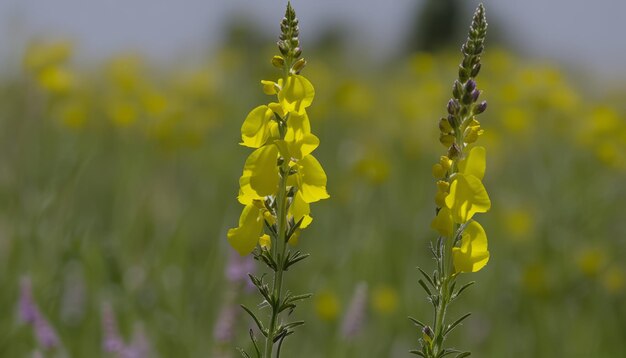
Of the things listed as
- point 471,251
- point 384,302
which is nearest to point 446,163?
point 471,251

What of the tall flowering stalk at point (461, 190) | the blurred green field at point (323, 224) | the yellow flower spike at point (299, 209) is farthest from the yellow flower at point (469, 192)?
the blurred green field at point (323, 224)

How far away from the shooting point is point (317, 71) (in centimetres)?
838

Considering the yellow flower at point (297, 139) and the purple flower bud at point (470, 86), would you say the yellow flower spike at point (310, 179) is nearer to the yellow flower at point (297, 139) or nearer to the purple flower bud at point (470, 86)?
the yellow flower at point (297, 139)

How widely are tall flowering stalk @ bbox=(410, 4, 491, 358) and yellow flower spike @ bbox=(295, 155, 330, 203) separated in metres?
0.17

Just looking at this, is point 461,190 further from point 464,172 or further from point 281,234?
point 281,234

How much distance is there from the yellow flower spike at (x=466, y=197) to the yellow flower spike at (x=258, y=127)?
27cm

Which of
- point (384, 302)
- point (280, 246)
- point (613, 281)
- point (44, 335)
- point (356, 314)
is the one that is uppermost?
point (613, 281)

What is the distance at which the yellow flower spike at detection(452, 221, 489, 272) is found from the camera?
1.25m

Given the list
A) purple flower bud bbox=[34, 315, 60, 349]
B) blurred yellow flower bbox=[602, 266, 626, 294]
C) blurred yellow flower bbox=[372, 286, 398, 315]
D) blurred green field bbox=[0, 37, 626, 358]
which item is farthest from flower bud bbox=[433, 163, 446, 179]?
blurred yellow flower bbox=[602, 266, 626, 294]

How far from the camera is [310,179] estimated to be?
124 centimetres

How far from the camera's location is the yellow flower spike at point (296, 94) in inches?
47.7

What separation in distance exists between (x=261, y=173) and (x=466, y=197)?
292 millimetres

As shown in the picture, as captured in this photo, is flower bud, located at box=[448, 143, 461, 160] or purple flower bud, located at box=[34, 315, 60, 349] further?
purple flower bud, located at box=[34, 315, 60, 349]

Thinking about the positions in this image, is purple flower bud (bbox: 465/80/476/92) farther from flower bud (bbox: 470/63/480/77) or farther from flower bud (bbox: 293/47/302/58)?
flower bud (bbox: 293/47/302/58)
